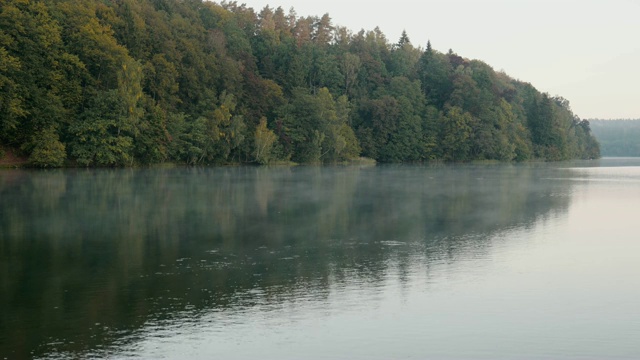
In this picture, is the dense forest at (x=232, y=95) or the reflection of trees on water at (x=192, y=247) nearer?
the reflection of trees on water at (x=192, y=247)

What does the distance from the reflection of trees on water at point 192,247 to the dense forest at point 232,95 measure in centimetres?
3447

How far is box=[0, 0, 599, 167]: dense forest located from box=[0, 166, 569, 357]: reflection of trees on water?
34468 mm

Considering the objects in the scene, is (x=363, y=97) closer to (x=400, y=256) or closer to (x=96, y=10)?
(x=96, y=10)

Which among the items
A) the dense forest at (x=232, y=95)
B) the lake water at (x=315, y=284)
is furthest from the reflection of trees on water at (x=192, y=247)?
the dense forest at (x=232, y=95)

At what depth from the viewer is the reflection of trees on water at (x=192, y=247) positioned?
11672 mm

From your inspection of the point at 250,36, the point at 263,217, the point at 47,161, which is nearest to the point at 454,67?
the point at 250,36

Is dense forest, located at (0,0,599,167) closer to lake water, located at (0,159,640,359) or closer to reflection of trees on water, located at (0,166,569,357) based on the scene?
reflection of trees on water, located at (0,166,569,357)

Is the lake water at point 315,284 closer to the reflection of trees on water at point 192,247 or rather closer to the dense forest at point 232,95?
the reflection of trees on water at point 192,247

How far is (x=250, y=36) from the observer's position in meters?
123

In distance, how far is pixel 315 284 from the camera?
1398 cm

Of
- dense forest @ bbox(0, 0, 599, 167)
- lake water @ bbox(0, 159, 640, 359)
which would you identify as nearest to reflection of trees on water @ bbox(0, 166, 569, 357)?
lake water @ bbox(0, 159, 640, 359)

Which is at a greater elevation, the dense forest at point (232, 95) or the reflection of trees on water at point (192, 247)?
the dense forest at point (232, 95)

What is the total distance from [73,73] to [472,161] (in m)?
77.8

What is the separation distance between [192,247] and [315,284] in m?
6.20
